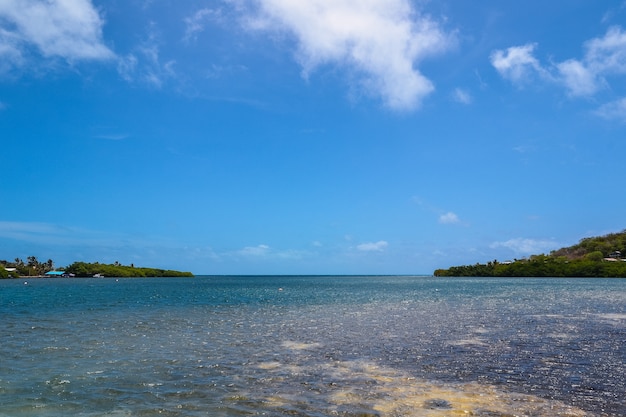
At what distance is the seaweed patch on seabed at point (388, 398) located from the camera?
13.9 metres

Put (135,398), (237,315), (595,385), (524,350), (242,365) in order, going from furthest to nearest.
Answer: (237,315) → (524,350) → (242,365) → (595,385) → (135,398)

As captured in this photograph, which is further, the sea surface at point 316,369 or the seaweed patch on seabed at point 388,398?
the sea surface at point 316,369

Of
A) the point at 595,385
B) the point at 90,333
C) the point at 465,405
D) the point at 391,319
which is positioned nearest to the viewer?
the point at 465,405

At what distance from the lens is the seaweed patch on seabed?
13938mm

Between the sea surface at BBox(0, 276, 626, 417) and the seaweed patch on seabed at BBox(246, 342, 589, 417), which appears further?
the sea surface at BBox(0, 276, 626, 417)

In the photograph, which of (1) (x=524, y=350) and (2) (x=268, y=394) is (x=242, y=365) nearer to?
(2) (x=268, y=394)

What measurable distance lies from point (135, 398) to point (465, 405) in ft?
36.0

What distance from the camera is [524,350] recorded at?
24844 mm

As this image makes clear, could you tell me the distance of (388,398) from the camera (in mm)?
15531

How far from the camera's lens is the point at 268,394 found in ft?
53.0

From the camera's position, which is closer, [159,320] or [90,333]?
[90,333]

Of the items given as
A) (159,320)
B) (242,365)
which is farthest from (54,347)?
(159,320)

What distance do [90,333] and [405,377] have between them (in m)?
23.7

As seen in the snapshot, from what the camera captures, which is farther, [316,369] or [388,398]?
[316,369]
